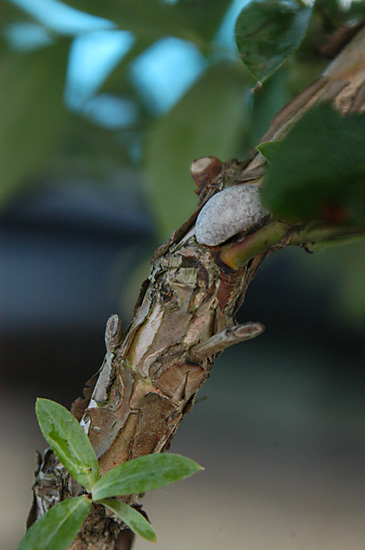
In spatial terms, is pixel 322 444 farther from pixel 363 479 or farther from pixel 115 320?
pixel 115 320

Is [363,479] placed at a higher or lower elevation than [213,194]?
lower

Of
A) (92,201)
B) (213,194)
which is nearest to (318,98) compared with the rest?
(213,194)

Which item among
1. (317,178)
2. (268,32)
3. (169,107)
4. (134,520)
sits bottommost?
(134,520)

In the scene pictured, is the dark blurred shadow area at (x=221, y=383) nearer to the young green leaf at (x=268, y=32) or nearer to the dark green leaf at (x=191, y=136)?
the dark green leaf at (x=191, y=136)

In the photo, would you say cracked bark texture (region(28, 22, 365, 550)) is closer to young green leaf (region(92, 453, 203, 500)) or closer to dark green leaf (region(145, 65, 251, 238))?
young green leaf (region(92, 453, 203, 500))

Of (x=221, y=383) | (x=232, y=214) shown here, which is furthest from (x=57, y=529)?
(x=221, y=383)

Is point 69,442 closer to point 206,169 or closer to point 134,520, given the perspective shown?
point 134,520

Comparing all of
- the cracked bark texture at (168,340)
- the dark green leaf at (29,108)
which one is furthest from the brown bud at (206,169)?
the dark green leaf at (29,108)
